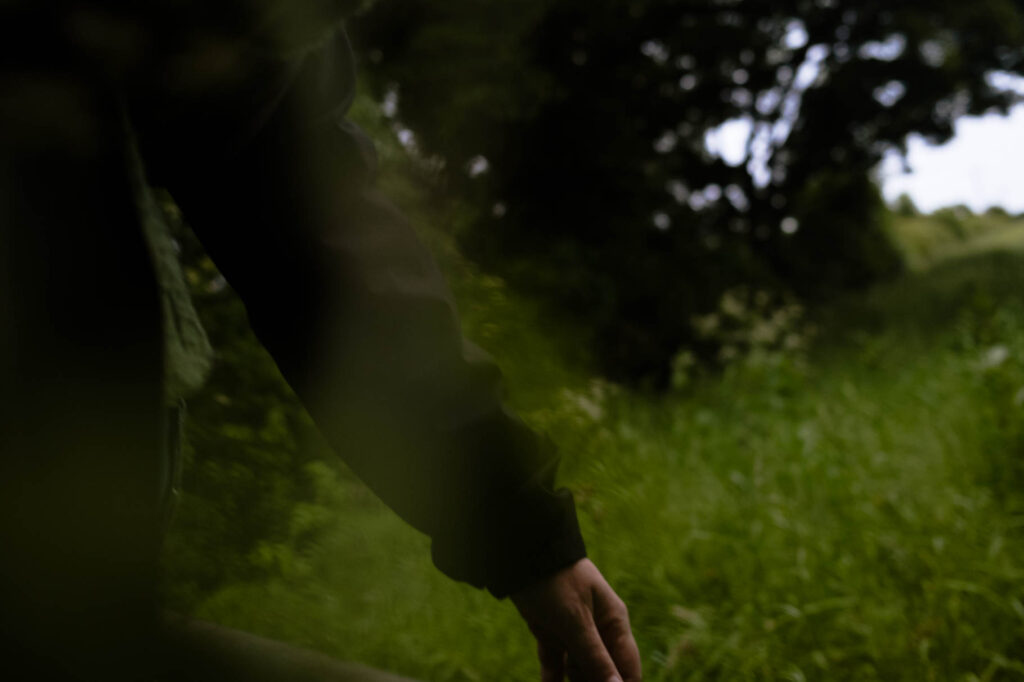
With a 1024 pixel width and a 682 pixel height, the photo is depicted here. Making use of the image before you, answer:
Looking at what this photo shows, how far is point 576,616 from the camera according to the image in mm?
821

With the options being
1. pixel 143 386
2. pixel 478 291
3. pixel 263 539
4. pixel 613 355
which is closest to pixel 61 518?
pixel 143 386

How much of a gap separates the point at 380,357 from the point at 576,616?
0.37m

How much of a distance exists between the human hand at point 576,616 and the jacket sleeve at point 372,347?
25mm

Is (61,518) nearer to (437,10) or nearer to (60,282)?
(60,282)

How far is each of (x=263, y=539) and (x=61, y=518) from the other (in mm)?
2040

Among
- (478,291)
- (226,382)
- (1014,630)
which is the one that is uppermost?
(478,291)

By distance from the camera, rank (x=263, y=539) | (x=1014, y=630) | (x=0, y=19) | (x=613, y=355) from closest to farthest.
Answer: (x=0, y=19) → (x=1014, y=630) → (x=263, y=539) → (x=613, y=355)

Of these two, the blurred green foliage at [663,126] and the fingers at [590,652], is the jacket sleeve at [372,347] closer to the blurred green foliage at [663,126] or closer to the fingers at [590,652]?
the fingers at [590,652]

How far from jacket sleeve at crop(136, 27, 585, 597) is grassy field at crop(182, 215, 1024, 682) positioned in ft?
1.42

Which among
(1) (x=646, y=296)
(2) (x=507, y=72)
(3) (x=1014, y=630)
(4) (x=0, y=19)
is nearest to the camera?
(4) (x=0, y=19)

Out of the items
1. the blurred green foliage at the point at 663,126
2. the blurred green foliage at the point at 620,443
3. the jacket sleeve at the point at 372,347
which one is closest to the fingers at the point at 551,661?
the jacket sleeve at the point at 372,347

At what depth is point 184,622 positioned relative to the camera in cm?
96

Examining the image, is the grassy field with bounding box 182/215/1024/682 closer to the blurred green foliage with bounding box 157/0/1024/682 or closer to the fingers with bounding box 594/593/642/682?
the blurred green foliage with bounding box 157/0/1024/682

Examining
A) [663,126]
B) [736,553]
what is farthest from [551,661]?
[663,126]
